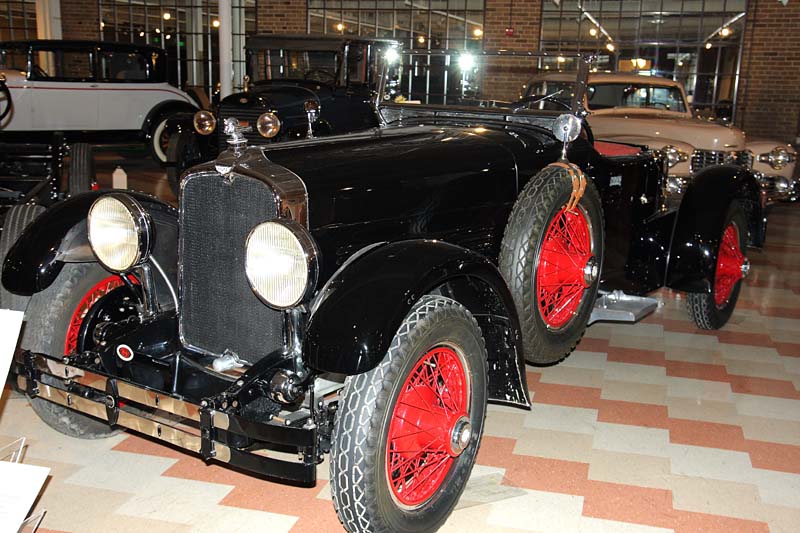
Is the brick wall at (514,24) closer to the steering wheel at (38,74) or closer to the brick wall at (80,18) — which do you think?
the steering wheel at (38,74)

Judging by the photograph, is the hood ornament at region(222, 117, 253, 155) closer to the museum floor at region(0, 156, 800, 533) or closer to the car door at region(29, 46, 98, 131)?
the museum floor at region(0, 156, 800, 533)

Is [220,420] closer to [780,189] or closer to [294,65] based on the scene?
[780,189]

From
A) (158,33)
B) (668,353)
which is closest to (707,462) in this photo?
(668,353)

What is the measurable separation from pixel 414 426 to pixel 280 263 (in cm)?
67

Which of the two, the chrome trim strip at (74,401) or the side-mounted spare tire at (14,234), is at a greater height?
the side-mounted spare tire at (14,234)

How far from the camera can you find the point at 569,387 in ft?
12.9

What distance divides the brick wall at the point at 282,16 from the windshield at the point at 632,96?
26.6 ft

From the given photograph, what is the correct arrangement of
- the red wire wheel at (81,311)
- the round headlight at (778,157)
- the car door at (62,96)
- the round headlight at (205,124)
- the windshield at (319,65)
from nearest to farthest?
the red wire wheel at (81,311) → the round headlight at (205,124) → the round headlight at (778,157) → the windshield at (319,65) → the car door at (62,96)

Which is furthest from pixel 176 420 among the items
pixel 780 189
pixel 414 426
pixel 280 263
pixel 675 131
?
pixel 780 189

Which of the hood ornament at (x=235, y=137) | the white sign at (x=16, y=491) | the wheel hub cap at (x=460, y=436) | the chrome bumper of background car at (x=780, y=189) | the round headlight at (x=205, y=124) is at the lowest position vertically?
the wheel hub cap at (x=460, y=436)

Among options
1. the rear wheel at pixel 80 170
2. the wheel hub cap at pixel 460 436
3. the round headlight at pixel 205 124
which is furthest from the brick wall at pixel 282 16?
the wheel hub cap at pixel 460 436

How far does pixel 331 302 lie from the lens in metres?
2.25

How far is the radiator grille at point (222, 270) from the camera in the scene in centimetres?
248

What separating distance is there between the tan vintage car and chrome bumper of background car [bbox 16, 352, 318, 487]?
5.32 metres
